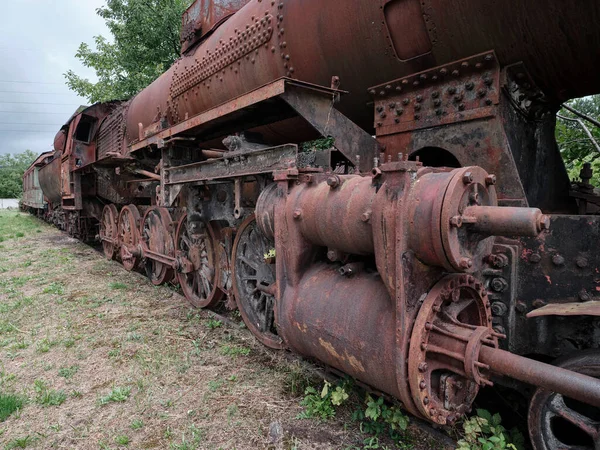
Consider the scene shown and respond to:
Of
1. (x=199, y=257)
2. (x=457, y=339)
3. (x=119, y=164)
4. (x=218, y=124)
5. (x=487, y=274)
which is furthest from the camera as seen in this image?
(x=119, y=164)

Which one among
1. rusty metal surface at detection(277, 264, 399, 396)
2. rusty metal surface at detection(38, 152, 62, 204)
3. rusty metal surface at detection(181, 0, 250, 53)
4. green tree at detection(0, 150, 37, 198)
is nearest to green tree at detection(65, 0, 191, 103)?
rusty metal surface at detection(38, 152, 62, 204)

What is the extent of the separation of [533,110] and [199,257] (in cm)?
371

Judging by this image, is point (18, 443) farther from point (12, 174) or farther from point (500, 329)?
point (12, 174)

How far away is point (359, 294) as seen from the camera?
7.19ft

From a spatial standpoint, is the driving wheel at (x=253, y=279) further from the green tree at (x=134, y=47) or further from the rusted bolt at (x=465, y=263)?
the green tree at (x=134, y=47)

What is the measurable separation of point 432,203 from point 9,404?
3.11m

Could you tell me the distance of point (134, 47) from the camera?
1384 centimetres

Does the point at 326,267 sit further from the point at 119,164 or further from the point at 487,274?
the point at 119,164

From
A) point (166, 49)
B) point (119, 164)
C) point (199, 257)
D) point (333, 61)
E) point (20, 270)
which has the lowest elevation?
point (20, 270)

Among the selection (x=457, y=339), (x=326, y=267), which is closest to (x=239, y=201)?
(x=326, y=267)

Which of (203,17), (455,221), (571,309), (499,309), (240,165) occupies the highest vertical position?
(203,17)

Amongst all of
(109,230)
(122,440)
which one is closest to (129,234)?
(109,230)

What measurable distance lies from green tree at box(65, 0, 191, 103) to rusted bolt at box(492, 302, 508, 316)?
43.0 feet

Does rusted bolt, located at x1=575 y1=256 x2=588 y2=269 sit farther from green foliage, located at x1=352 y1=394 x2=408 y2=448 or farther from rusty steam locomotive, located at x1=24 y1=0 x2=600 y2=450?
green foliage, located at x1=352 y1=394 x2=408 y2=448
